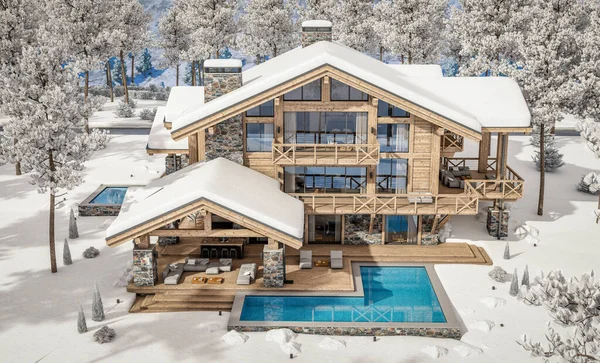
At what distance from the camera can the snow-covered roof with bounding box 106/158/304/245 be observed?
83.1 feet

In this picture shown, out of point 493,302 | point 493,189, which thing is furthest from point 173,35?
point 493,302

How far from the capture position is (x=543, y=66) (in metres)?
34.0

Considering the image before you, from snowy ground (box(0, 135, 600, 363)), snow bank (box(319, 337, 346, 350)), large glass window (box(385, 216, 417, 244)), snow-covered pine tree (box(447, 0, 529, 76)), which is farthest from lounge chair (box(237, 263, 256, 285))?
snow-covered pine tree (box(447, 0, 529, 76))

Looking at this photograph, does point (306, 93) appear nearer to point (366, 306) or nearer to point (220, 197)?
point (220, 197)

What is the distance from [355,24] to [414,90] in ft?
119

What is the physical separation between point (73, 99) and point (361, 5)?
4143cm

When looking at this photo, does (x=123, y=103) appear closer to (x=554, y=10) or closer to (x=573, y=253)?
(x=554, y=10)

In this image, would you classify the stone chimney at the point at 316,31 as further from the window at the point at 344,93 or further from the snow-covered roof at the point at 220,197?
the snow-covered roof at the point at 220,197

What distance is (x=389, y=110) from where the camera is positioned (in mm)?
29812

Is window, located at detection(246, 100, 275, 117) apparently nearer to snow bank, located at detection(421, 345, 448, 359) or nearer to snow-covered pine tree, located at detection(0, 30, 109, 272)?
snow-covered pine tree, located at detection(0, 30, 109, 272)

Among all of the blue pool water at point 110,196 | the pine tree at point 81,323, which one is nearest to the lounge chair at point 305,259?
the pine tree at point 81,323

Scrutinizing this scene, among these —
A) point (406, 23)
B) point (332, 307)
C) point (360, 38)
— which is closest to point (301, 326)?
point (332, 307)

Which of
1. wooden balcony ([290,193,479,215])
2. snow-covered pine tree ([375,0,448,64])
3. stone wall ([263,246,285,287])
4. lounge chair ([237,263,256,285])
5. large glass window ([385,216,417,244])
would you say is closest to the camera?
stone wall ([263,246,285,287])

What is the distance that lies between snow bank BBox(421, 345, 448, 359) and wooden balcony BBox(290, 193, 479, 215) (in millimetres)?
8339
